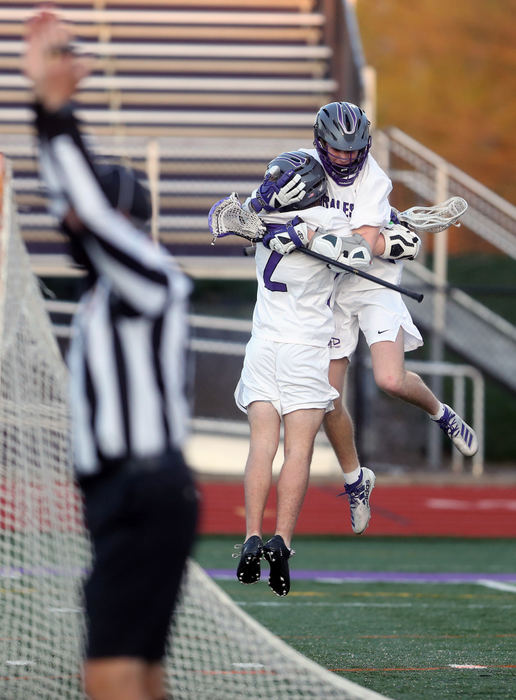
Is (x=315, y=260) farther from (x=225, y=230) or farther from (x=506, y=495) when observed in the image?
(x=506, y=495)

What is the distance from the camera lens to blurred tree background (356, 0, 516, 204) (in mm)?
22344

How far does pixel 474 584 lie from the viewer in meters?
7.59

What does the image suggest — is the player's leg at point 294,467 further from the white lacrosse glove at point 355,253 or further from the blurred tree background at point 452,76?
the blurred tree background at point 452,76

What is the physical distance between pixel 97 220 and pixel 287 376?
2.43 meters

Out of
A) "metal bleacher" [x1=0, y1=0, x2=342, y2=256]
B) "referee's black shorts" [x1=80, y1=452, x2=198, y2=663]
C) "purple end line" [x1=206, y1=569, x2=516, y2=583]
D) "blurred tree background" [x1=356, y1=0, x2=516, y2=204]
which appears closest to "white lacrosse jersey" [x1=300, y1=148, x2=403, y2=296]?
"referee's black shorts" [x1=80, y1=452, x2=198, y2=663]

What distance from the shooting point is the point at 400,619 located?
20.5ft

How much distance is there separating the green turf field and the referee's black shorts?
1752 millimetres

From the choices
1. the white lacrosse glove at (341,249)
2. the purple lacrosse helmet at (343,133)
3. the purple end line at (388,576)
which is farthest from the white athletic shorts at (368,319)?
the purple end line at (388,576)

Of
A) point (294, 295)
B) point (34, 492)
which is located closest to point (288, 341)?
point (294, 295)

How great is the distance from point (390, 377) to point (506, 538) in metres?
4.86

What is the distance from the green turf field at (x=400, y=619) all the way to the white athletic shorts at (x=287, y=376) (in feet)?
3.09

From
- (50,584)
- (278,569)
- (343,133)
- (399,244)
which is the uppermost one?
(343,133)

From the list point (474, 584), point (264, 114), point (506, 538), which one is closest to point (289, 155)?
point (474, 584)

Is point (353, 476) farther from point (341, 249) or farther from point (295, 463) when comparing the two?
point (341, 249)
